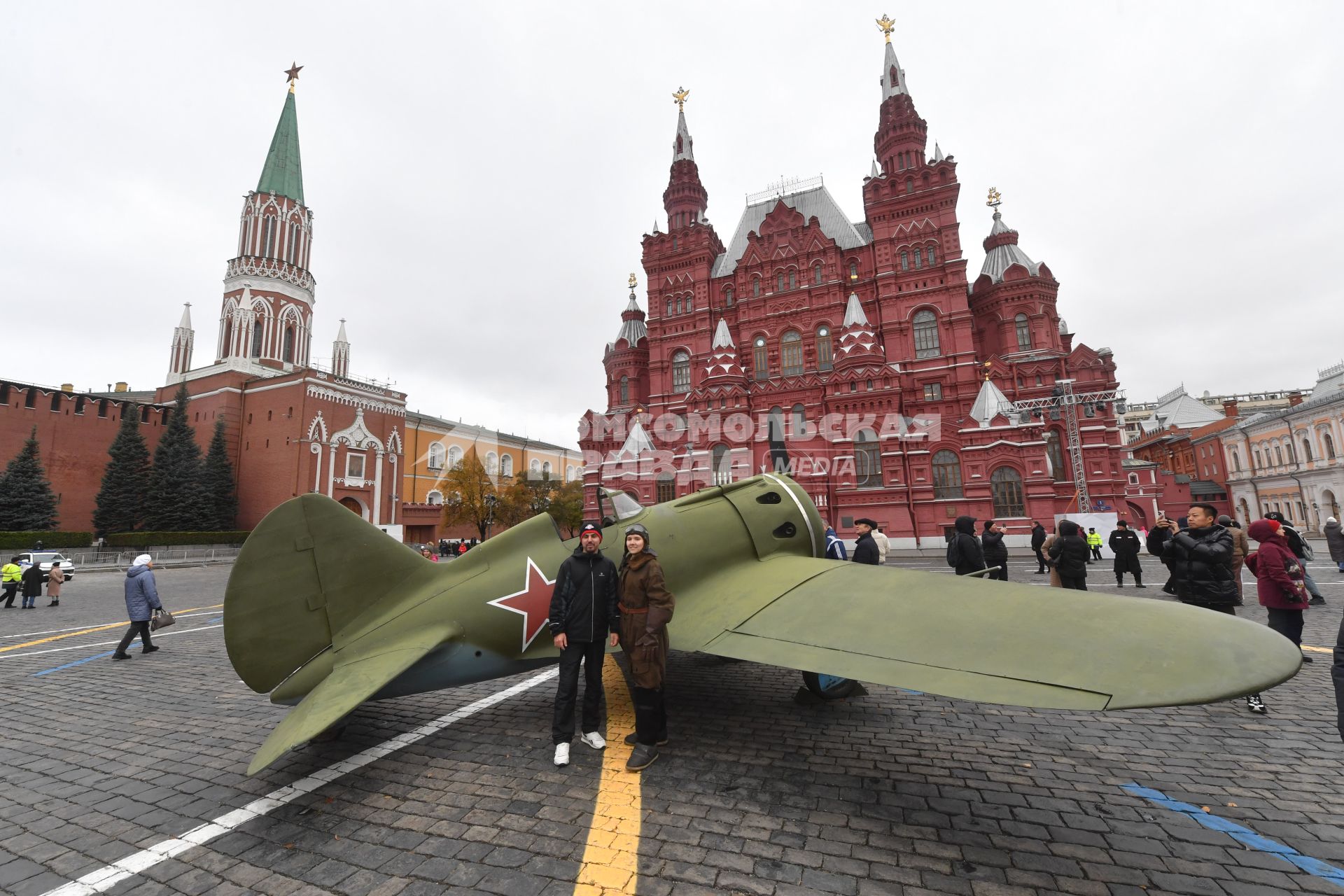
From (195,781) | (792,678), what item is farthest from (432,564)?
(792,678)

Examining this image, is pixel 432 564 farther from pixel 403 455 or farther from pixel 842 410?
pixel 403 455

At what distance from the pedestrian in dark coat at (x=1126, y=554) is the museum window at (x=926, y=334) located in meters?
23.9

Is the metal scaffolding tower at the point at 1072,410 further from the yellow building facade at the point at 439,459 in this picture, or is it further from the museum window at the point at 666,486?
the yellow building facade at the point at 439,459

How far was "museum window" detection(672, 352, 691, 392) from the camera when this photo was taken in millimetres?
43094

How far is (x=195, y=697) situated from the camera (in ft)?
21.9

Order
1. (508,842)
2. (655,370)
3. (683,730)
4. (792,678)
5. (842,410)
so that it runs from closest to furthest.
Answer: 1. (508,842)
2. (683,730)
3. (792,678)
4. (842,410)
5. (655,370)

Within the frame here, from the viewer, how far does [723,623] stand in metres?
4.82

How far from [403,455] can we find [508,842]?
50475 millimetres

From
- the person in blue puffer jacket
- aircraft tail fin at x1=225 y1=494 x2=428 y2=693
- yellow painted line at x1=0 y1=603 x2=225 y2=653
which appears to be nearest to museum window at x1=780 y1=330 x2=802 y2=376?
the person in blue puffer jacket

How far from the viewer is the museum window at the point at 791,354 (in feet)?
128

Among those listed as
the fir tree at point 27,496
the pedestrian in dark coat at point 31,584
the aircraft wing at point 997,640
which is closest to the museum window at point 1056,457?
the aircraft wing at point 997,640

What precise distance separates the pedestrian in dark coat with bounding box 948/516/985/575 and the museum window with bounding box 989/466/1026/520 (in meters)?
25.5

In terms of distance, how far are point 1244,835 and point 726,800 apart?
126 inches

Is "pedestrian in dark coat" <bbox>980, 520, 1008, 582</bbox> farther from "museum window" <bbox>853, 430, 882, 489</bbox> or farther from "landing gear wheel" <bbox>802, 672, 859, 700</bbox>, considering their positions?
"museum window" <bbox>853, 430, 882, 489</bbox>
